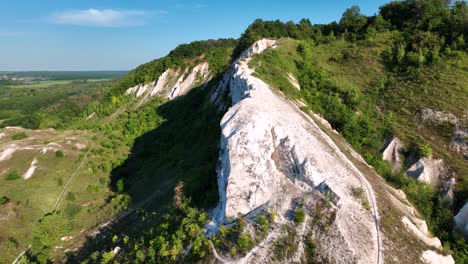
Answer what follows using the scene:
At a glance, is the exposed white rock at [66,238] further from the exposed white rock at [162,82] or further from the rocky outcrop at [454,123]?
the exposed white rock at [162,82]

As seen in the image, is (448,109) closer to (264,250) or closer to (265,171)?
(265,171)

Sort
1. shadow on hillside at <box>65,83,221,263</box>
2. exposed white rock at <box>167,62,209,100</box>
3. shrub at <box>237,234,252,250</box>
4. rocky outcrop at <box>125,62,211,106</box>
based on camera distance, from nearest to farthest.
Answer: shrub at <box>237,234,252,250</box>
shadow on hillside at <box>65,83,221,263</box>
exposed white rock at <box>167,62,209,100</box>
rocky outcrop at <box>125,62,211,106</box>

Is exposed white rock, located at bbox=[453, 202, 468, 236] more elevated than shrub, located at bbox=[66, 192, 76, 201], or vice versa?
exposed white rock, located at bbox=[453, 202, 468, 236]

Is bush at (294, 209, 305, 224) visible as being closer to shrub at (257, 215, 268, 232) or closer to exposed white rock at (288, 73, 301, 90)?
shrub at (257, 215, 268, 232)

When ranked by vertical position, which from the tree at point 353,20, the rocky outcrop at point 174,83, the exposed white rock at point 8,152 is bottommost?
the exposed white rock at point 8,152

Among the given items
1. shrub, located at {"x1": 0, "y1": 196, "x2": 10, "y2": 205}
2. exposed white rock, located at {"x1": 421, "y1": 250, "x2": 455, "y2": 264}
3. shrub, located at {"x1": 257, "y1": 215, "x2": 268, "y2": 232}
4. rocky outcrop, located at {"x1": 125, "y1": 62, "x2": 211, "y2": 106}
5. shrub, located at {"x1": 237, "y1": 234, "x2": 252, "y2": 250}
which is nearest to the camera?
shrub, located at {"x1": 237, "y1": 234, "x2": 252, "y2": 250}

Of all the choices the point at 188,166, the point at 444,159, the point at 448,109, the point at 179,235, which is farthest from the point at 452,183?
the point at 188,166

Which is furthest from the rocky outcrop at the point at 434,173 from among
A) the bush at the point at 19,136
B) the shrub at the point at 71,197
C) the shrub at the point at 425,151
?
the bush at the point at 19,136

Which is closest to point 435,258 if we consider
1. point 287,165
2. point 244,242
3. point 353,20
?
point 287,165

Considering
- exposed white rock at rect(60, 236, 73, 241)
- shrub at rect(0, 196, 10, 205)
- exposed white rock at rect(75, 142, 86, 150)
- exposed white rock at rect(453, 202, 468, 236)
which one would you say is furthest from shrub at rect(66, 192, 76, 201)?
exposed white rock at rect(453, 202, 468, 236)
